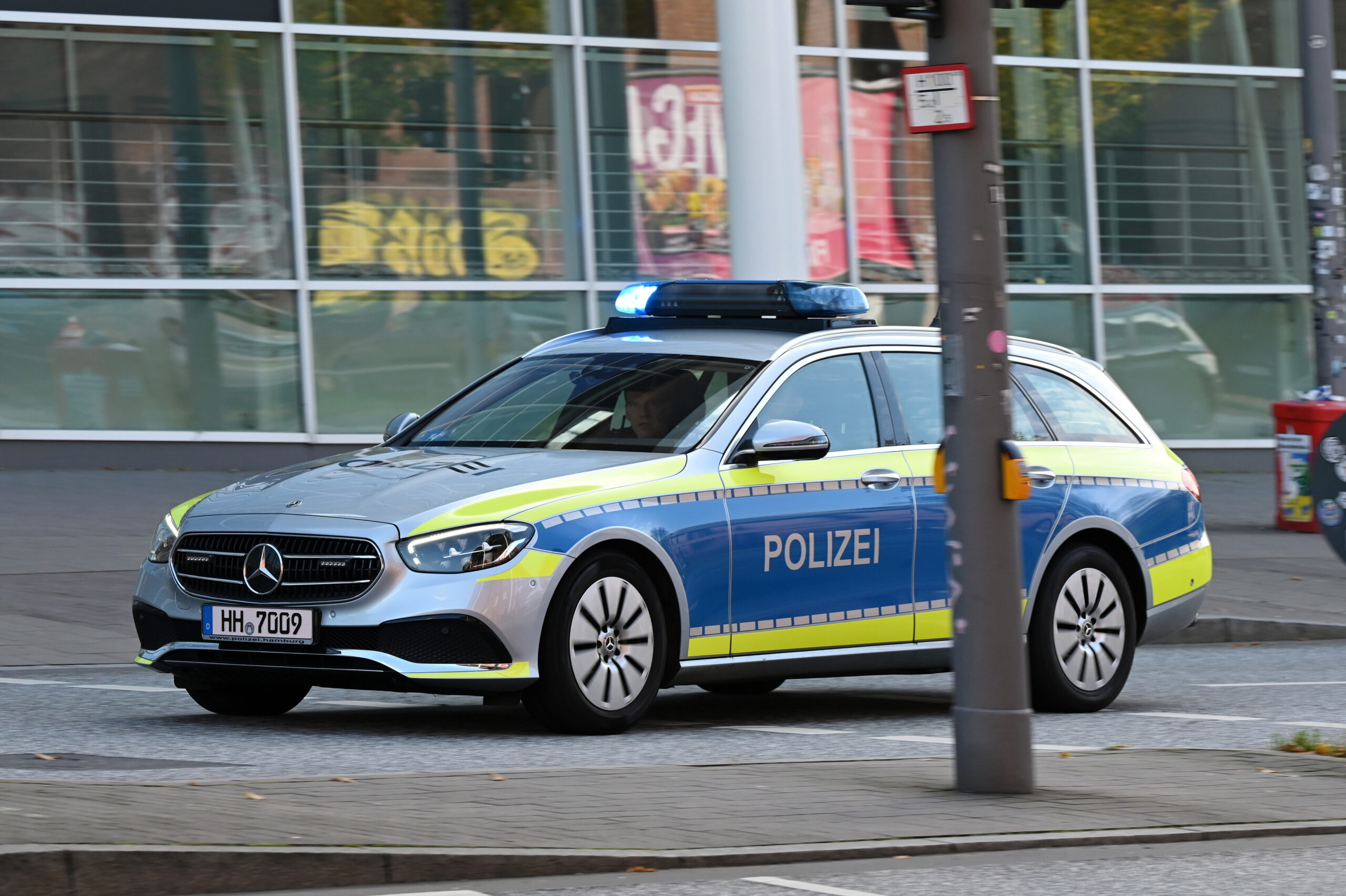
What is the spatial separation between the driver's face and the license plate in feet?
5.56

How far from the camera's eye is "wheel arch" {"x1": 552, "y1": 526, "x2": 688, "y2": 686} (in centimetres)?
835

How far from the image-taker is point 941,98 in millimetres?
7062

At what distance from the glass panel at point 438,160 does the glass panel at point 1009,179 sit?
3306 millimetres

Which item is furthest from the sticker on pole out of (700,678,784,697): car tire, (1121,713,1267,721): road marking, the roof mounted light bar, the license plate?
(700,678,784,697): car tire

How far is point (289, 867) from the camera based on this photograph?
554 cm

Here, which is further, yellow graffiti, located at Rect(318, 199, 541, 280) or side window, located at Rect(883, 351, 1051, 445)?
yellow graffiti, located at Rect(318, 199, 541, 280)

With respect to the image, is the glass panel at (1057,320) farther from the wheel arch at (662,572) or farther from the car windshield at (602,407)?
the wheel arch at (662,572)

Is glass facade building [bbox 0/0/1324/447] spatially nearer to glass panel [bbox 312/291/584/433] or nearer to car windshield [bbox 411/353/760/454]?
glass panel [bbox 312/291/584/433]

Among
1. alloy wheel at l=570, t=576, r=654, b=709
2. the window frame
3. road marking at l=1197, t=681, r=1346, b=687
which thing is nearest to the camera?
alloy wheel at l=570, t=576, r=654, b=709

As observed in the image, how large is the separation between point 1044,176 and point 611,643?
16918mm

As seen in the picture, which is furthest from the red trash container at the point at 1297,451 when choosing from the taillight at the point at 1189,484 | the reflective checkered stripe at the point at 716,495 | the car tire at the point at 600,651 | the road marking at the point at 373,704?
the car tire at the point at 600,651

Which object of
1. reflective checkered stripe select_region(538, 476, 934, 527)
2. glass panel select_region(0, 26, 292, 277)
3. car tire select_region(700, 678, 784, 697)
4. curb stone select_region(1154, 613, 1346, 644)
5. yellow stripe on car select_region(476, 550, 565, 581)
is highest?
glass panel select_region(0, 26, 292, 277)

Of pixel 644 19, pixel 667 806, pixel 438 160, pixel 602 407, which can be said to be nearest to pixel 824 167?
pixel 644 19

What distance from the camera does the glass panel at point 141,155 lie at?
19.3 metres
